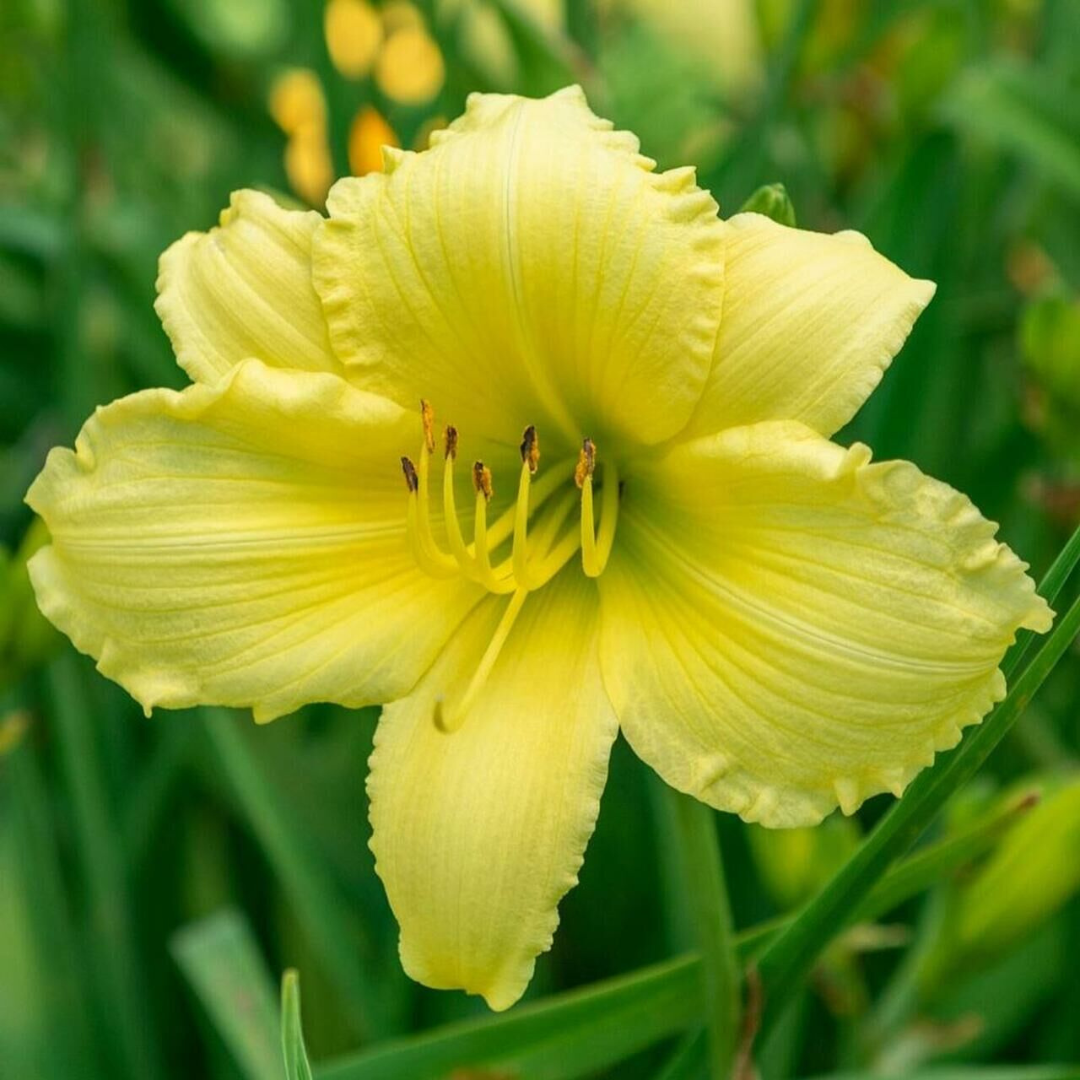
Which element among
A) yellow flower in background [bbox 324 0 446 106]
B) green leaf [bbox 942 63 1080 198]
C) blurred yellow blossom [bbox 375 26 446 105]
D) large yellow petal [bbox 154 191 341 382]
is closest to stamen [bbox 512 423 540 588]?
large yellow petal [bbox 154 191 341 382]

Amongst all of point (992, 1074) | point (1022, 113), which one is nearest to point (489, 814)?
point (992, 1074)

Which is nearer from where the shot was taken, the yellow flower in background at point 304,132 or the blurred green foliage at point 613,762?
the blurred green foliage at point 613,762

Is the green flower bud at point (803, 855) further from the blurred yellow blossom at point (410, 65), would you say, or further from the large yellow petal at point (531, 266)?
the blurred yellow blossom at point (410, 65)

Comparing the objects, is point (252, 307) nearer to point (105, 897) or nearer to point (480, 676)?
point (480, 676)

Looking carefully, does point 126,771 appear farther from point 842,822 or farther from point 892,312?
point 892,312

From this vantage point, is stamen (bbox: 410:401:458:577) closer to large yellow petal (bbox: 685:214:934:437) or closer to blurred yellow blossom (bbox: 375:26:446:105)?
large yellow petal (bbox: 685:214:934:437)

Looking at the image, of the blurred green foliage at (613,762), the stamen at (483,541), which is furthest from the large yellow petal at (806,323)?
the blurred green foliage at (613,762)

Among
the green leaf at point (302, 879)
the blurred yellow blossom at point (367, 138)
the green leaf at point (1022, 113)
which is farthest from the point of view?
the blurred yellow blossom at point (367, 138)
